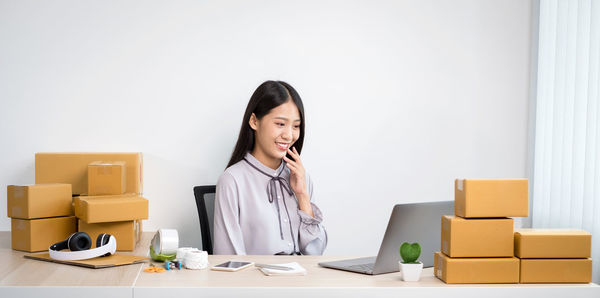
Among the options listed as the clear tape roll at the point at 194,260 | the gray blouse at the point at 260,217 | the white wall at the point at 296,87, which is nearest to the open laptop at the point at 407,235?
the clear tape roll at the point at 194,260

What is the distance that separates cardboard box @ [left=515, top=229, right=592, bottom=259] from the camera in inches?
69.1

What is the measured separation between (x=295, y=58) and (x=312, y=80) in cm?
16

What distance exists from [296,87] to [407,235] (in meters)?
1.58

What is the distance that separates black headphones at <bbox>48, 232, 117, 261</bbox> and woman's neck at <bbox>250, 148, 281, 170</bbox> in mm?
934

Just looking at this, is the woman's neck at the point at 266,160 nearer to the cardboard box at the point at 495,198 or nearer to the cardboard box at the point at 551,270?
the cardboard box at the point at 495,198

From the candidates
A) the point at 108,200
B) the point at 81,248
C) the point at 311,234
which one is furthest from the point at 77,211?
the point at 311,234

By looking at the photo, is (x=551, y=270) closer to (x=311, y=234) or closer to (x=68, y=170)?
(x=311, y=234)

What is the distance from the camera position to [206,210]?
2.89m

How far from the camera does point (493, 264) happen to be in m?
1.75

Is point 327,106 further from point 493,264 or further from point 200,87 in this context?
point 493,264

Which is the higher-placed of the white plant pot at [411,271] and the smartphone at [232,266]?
the white plant pot at [411,271]

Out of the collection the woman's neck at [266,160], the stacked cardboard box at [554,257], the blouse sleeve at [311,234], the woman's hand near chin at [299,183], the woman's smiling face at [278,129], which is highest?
the woman's smiling face at [278,129]

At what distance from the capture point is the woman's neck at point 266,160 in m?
2.79

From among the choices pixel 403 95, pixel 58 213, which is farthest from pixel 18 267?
pixel 403 95
